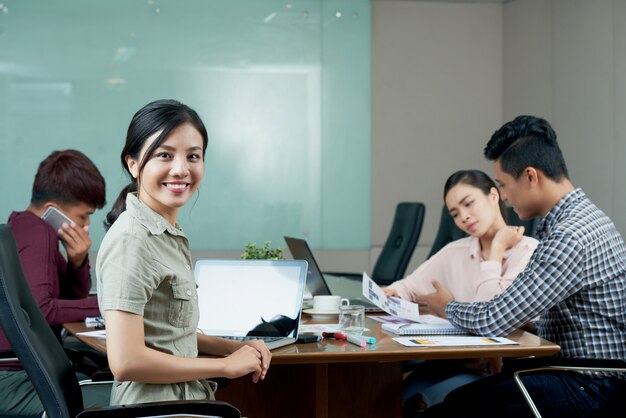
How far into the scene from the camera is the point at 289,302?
→ 286 cm

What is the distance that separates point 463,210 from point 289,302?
49.5 inches

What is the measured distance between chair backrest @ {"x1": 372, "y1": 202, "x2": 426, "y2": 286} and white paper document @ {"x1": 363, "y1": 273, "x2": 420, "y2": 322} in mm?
2641

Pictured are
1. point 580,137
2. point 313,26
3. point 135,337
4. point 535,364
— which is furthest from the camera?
point 313,26

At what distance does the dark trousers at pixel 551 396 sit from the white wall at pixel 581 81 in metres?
3.84

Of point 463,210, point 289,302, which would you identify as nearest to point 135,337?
point 289,302

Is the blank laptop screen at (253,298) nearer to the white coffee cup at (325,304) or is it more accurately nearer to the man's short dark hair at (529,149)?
the white coffee cup at (325,304)

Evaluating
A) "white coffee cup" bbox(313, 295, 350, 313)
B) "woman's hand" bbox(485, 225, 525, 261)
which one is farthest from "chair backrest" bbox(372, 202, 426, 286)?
"white coffee cup" bbox(313, 295, 350, 313)

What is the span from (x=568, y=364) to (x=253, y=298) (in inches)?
40.4

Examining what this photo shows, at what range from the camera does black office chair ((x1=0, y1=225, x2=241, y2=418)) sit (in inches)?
76.5

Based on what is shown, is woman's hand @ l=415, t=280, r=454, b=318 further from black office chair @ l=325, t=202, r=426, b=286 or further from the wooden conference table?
black office chair @ l=325, t=202, r=426, b=286

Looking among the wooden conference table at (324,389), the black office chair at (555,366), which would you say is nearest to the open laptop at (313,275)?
the wooden conference table at (324,389)

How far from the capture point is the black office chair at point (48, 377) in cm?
194

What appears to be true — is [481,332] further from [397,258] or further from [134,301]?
[397,258]

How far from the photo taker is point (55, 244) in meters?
3.34
